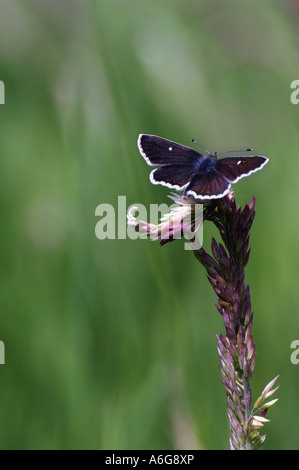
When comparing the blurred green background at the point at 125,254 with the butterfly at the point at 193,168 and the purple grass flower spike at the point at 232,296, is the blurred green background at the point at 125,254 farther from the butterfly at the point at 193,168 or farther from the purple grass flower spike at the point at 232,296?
the purple grass flower spike at the point at 232,296

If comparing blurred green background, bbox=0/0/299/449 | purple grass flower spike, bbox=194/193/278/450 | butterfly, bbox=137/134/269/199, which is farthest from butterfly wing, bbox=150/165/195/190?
blurred green background, bbox=0/0/299/449

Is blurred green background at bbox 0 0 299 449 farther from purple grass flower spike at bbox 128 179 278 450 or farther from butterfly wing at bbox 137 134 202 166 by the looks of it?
purple grass flower spike at bbox 128 179 278 450

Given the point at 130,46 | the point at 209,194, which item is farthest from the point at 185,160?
the point at 130,46

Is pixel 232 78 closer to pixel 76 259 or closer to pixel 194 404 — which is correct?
pixel 76 259

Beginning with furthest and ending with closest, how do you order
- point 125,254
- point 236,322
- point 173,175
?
point 125,254, point 173,175, point 236,322

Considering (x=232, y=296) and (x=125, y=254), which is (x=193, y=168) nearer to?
(x=232, y=296)

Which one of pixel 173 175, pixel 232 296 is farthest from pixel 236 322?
pixel 173 175

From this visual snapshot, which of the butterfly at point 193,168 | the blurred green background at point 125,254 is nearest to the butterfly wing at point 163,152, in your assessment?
the butterfly at point 193,168
